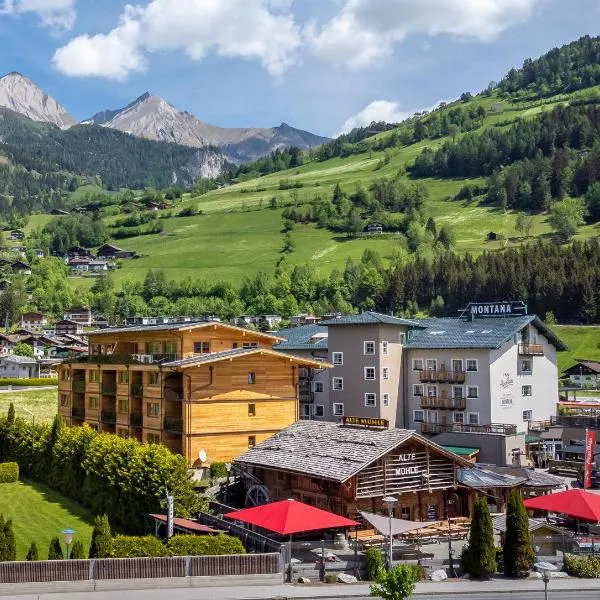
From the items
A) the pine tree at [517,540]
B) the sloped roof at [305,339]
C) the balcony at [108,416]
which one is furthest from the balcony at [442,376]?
the pine tree at [517,540]

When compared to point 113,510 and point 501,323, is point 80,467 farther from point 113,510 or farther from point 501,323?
point 501,323

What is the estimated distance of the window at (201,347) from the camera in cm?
6506

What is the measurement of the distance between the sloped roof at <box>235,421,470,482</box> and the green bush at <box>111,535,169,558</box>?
10.2 metres

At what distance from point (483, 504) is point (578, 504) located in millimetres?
6893

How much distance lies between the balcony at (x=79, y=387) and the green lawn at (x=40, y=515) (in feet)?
53.6

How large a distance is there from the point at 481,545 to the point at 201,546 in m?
12.4

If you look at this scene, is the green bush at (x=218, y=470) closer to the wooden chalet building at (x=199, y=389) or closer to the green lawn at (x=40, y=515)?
the wooden chalet building at (x=199, y=389)

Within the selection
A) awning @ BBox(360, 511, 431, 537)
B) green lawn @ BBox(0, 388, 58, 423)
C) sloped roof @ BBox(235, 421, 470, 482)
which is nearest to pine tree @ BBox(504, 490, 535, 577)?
awning @ BBox(360, 511, 431, 537)

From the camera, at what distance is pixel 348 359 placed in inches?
3059

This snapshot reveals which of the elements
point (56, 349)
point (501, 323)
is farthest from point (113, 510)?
point (56, 349)

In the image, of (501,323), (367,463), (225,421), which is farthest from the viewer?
(501,323)

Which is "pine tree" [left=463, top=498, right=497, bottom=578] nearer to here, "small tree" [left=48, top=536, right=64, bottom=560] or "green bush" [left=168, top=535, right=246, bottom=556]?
"green bush" [left=168, top=535, right=246, bottom=556]

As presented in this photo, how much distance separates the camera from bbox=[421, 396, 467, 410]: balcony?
243 feet

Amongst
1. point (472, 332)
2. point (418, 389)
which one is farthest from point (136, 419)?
point (472, 332)
